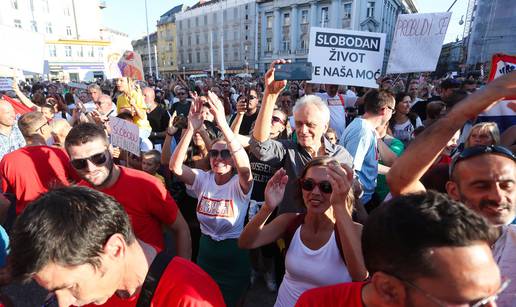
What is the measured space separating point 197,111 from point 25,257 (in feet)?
5.76

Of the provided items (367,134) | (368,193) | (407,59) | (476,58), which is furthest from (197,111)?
(476,58)

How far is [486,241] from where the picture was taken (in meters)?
0.92

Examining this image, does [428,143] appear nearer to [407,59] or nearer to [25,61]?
[407,59]

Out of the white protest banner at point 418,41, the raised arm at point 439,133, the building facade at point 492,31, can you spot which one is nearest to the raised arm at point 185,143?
the raised arm at point 439,133

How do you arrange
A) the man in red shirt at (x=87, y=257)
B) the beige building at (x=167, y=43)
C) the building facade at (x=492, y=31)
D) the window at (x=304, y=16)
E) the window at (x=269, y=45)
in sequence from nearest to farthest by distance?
the man in red shirt at (x=87, y=257) → the building facade at (x=492, y=31) → the window at (x=304, y=16) → the window at (x=269, y=45) → the beige building at (x=167, y=43)

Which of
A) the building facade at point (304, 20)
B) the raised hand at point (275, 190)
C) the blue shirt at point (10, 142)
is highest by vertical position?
the building facade at point (304, 20)

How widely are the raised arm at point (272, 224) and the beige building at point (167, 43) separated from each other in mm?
70867

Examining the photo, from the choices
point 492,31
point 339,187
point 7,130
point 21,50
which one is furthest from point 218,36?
point 339,187

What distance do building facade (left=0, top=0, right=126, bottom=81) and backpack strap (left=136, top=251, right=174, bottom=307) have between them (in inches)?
1710

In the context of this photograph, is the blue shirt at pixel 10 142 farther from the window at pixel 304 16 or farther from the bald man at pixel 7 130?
the window at pixel 304 16

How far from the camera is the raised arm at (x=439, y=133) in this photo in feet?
4.42

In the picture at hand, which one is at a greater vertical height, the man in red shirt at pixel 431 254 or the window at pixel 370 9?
the window at pixel 370 9

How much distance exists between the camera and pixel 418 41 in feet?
14.8

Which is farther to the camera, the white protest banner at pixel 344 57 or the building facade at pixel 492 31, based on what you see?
the building facade at pixel 492 31
